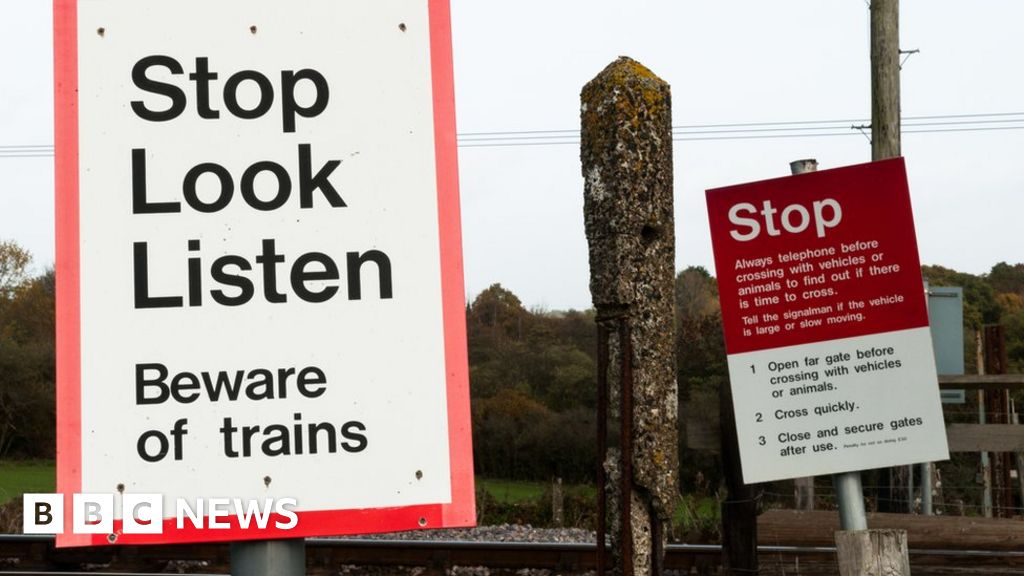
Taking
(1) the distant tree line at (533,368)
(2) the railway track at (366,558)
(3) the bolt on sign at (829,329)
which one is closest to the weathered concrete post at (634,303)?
(3) the bolt on sign at (829,329)

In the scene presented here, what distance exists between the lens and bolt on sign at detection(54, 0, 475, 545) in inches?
60.0

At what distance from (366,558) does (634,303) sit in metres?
5.51

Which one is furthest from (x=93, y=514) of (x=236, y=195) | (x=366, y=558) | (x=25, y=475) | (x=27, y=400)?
(x=27, y=400)

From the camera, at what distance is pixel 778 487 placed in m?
14.8

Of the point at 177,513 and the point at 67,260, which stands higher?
the point at 67,260

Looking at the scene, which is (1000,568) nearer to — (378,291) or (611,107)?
(611,107)

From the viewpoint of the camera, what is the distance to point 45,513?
1.94 meters

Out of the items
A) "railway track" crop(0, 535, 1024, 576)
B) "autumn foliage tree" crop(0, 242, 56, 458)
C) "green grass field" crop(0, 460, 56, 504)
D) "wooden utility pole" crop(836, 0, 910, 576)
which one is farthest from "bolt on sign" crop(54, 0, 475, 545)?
"autumn foliage tree" crop(0, 242, 56, 458)

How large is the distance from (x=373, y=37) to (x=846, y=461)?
2807 mm

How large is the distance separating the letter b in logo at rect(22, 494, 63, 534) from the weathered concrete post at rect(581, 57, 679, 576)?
6.94ft

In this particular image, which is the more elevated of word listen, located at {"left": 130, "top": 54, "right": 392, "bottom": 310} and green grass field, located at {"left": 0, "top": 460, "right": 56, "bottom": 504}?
word listen, located at {"left": 130, "top": 54, "right": 392, "bottom": 310}

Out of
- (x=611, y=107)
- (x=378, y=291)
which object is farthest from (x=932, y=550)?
(x=378, y=291)

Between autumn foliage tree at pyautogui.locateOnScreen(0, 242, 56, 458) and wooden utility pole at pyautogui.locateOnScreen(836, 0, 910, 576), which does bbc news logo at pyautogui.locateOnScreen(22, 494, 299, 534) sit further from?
autumn foliage tree at pyautogui.locateOnScreen(0, 242, 56, 458)

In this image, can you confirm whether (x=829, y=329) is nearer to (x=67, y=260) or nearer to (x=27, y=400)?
(x=67, y=260)
